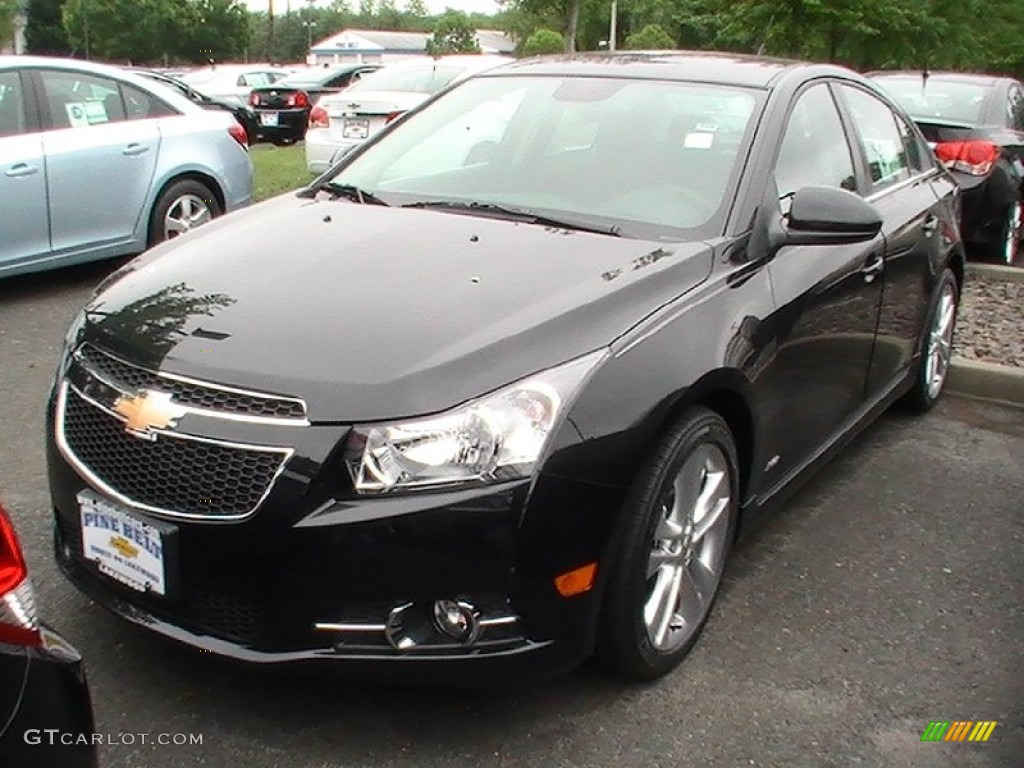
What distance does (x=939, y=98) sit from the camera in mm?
9094

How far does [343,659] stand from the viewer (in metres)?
2.59

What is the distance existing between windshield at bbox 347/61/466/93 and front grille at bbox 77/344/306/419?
9.34 metres

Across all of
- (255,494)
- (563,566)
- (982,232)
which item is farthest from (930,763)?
(982,232)

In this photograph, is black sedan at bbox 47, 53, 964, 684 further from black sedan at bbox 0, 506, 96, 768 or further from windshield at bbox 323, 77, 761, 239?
black sedan at bbox 0, 506, 96, 768

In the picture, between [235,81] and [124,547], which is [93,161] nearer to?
[124,547]

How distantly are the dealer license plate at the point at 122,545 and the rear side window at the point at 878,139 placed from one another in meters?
3.13

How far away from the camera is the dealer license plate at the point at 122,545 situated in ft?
8.64

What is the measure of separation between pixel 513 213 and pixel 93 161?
436 centimetres

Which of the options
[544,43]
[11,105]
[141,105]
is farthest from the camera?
[544,43]

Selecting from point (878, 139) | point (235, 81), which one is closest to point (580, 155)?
point (878, 139)

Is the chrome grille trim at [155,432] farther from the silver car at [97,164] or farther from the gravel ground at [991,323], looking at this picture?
the gravel ground at [991,323]

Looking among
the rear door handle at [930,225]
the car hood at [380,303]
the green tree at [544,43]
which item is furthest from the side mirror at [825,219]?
the green tree at [544,43]

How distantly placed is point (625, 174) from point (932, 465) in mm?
2108

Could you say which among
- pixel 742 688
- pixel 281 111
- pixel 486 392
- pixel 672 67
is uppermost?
pixel 672 67
